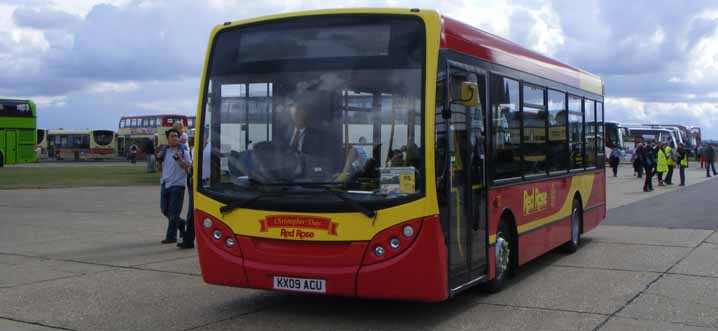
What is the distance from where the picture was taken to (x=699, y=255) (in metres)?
12.5

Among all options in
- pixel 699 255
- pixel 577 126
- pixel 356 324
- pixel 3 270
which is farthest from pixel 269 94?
pixel 699 255

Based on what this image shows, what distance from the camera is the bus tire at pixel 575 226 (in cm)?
1279

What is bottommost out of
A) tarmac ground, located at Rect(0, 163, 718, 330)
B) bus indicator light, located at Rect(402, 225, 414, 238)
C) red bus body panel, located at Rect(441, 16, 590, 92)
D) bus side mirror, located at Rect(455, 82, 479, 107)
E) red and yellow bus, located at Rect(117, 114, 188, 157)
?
tarmac ground, located at Rect(0, 163, 718, 330)

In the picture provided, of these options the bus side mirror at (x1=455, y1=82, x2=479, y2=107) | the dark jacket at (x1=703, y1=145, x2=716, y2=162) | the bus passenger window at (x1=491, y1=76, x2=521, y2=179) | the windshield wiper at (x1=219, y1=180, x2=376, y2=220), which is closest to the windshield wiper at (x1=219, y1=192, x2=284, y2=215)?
the windshield wiper at (x1=219, y1=180, x2=376, y2=220)

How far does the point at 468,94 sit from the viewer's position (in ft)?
25.8

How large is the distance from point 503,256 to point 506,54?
2209 millimetres

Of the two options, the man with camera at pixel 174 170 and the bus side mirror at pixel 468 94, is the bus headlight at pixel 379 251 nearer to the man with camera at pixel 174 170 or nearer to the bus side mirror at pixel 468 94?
the bus side mirror at pixel 468 94

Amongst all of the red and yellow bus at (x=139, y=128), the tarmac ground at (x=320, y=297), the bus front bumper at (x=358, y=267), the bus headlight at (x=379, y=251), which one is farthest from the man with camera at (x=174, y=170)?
the red and yellow bus at (x=139, y=128)

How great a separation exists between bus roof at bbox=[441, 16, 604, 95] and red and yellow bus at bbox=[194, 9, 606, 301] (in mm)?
44

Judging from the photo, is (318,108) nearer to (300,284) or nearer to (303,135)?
(303,135)

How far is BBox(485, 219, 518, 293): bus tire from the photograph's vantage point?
30.0 ft

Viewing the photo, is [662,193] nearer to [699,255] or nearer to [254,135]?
[699,255]

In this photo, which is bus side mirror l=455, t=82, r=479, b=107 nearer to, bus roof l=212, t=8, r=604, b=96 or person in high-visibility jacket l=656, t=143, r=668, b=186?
bus roof l=212, t=8, r=604, b=96

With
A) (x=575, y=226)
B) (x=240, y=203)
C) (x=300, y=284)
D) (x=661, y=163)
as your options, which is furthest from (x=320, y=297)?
(x=661, y=163)
